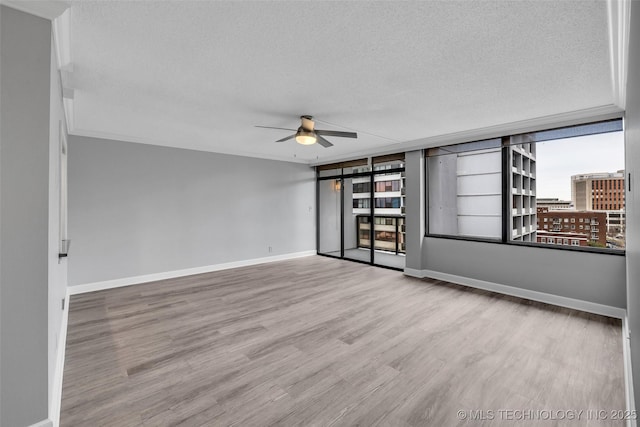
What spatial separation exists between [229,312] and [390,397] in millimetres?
2208

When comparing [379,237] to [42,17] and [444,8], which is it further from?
[42,17]

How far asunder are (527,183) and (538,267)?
123cm

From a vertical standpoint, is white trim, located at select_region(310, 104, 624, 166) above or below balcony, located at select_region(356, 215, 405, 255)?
above

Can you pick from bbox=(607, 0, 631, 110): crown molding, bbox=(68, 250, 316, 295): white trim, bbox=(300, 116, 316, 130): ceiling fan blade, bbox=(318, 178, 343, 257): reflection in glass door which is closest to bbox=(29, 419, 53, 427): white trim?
bbox=(300, 116, 316, 130): ceiling fan blade

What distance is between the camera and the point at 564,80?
253cm

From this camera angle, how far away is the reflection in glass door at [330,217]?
708cm

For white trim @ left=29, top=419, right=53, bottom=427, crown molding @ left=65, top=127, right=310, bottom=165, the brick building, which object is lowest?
white trim @ left=29, top=419, right=53, bottom=427

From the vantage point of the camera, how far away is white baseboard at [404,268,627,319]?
132 inches

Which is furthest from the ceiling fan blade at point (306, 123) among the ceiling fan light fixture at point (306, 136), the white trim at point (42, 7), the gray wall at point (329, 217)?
the gray wall at point (329, 217)

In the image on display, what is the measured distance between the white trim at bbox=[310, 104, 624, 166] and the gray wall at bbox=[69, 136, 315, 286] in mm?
2602

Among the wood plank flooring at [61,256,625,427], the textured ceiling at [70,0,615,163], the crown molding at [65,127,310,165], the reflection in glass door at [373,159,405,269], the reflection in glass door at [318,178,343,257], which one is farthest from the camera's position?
the reflection in glass door at [318,178,343,257]

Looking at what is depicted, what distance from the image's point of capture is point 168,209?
16.5 ft

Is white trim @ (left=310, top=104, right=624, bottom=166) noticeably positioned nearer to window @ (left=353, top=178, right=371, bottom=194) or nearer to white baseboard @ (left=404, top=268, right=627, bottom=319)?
window @ (left=353, top=178, right=371, bottom=194)

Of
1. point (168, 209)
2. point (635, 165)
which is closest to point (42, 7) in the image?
point (635, 165)
